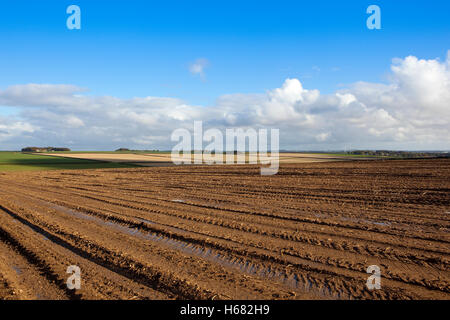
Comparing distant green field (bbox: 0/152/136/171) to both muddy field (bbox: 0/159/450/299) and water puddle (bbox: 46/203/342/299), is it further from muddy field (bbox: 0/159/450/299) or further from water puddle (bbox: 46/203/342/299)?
water puddle (bbox: 46/203/342/299)

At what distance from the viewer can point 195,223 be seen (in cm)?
986

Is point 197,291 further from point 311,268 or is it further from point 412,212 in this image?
point 412,212

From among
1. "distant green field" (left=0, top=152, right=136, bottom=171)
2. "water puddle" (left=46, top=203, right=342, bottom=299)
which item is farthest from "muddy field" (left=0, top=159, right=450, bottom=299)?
"distant green field" (left=0, top=152, right=136, bottom=171)

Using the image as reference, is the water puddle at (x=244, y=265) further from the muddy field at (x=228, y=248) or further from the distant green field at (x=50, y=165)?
the distant green field at (x=50, y=165)

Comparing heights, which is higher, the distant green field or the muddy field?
the distant green field

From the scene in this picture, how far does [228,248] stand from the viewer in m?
7.26

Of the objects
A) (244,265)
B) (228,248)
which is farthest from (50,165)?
(244,265)

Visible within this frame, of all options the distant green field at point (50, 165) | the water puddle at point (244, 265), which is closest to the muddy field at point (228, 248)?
the water puddle at point (244, 265)

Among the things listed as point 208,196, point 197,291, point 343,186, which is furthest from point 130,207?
point 343,186

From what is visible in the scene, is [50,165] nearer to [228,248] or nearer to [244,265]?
[228,248]

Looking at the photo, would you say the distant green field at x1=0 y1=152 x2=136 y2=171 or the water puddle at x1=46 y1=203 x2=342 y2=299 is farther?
the distant green field at x1=0 y1=152 x2=136 y2=171

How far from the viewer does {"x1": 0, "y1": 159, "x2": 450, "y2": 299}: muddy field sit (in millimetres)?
5159

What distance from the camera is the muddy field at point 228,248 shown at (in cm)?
516

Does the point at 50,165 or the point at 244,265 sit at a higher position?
the point at 50,165
